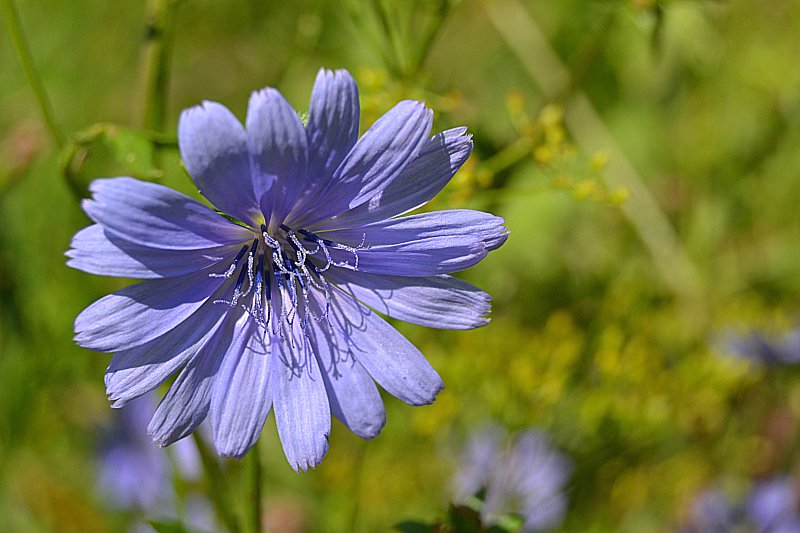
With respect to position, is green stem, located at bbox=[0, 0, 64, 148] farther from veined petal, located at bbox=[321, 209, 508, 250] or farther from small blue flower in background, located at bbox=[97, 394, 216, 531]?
small blue flower in background, located at bbox=[97, 394, 216, 531]

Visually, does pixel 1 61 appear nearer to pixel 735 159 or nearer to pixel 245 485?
pixel 245 485

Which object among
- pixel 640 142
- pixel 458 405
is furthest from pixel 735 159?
pixel 458 405

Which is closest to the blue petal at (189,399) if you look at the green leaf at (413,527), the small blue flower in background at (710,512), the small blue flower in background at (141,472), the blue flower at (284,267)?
the blue flower at (284,267)

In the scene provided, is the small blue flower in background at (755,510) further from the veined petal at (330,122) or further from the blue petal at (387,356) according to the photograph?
the veined petal at (330,122)

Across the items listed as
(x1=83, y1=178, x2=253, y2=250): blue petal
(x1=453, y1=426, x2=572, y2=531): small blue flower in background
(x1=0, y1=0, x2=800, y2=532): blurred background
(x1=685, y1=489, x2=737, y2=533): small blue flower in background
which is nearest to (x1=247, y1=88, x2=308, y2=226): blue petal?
(x1=83, y1=178, x2=253, y2=250): blue petal

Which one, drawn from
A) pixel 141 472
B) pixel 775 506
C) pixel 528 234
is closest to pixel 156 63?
pixel 528 234
